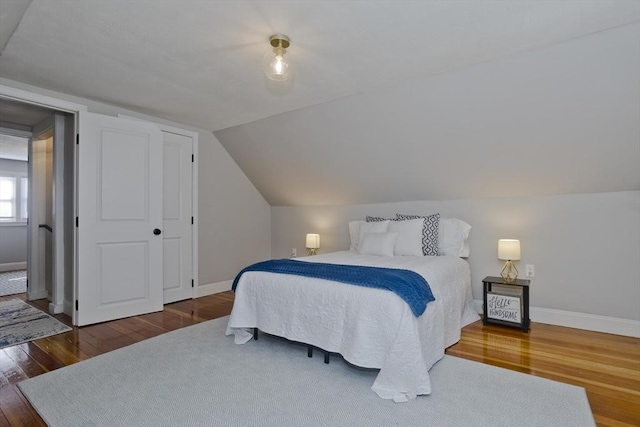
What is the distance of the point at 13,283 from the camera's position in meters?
5.28

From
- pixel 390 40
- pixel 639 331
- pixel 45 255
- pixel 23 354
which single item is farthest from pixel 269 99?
pixel 639 331

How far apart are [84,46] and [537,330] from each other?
448 centimetres

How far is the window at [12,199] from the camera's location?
696cm

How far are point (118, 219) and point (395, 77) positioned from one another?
312 cm

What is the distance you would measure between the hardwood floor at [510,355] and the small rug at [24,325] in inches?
5.3

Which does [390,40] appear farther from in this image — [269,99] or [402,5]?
[269,99]

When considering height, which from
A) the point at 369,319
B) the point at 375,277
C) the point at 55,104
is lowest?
the point at 369,319

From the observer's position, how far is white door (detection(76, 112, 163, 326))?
331cm

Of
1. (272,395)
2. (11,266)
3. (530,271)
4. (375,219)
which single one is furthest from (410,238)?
(11,266)

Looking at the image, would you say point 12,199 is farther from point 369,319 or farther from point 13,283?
point 369,319

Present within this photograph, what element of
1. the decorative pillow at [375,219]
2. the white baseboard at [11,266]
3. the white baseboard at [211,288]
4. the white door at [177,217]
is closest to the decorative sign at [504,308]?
the decorative pillow at [375,219]

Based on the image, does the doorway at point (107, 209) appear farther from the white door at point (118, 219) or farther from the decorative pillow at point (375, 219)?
the decorative pillow at point (375, 219)

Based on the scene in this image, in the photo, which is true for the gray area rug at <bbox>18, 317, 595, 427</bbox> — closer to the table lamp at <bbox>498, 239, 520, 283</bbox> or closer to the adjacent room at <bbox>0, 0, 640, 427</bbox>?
the adjacent room at <bbox>0, 0, 640, 427</bbox>

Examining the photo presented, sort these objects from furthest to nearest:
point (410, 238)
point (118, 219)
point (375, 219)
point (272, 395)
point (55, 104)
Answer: point (375, 219) → point (410, 238) → point (118, 219) → point (55, 104) → point (272, 395)
